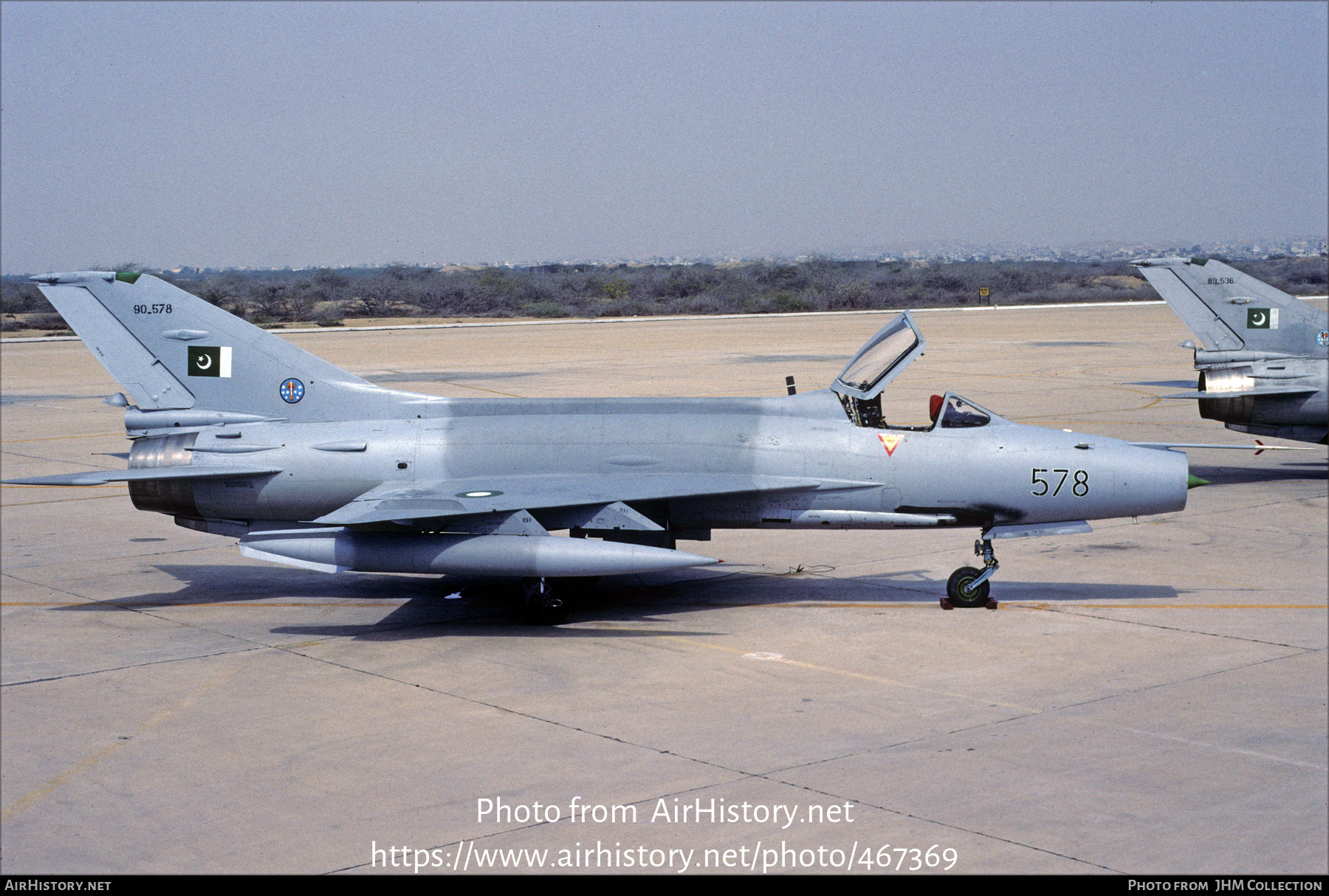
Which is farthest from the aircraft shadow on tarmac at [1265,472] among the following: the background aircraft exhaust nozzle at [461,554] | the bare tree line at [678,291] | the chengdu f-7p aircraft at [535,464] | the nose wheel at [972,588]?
the bare tree line at [678,291]

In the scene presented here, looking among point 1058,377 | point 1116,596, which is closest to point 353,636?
point 1116,596

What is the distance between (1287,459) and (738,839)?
63.1 ft

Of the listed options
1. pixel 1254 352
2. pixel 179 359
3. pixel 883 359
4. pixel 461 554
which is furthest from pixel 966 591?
pixel 1254 352

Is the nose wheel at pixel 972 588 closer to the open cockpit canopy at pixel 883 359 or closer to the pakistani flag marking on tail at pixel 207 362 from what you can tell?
the open cockpit canopy at pixel 883 359

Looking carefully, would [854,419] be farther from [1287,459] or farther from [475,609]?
[1287,459]

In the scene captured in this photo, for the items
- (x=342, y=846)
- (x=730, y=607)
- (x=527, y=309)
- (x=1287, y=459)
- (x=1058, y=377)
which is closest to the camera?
(x=342, y=846)

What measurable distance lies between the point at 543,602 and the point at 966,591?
4.19 m

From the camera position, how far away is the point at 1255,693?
9984 millimetres

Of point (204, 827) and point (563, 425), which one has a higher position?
point (563, 425)

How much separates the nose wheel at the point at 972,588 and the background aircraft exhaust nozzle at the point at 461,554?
2687 mm

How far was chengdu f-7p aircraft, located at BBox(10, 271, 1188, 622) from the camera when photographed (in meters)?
12.5

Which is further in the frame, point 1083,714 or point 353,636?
point 353,636

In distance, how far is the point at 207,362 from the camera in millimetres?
14023

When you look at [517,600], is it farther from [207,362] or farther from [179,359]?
[179,359]
